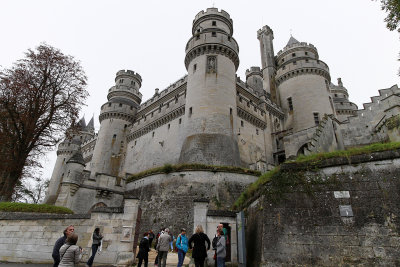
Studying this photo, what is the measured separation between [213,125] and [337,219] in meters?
15.5

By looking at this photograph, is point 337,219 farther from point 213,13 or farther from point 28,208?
point 213,13

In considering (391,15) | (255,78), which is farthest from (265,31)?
(391,15)

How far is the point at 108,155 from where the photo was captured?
1335 inches

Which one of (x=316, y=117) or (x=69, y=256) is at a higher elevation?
(x=316, y=117)

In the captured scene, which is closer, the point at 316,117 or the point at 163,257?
the point at 163,257

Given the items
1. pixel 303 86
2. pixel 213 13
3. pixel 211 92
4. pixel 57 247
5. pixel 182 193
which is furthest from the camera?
pixel 303 86

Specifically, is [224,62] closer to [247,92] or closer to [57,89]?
[247,92]

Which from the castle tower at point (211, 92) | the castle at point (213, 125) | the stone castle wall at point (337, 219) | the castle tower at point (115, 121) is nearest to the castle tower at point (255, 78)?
the castle at point (213, 125)

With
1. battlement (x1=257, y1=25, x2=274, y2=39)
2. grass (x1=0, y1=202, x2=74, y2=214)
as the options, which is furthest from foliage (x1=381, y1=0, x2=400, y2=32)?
battlement (x1=257, y1=25, x2=274, y2=39)

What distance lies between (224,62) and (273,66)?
15.5m

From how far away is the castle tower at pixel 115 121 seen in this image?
3362cm

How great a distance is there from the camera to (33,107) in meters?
18.3

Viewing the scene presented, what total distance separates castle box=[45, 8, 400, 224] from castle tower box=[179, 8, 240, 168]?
10 centimetres

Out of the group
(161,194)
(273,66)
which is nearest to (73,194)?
(161,194)
